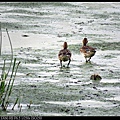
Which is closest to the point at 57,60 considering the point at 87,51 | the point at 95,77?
the point at 87,51

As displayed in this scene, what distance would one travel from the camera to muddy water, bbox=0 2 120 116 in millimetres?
9547

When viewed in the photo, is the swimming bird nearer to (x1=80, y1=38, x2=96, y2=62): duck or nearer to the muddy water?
the muddy water

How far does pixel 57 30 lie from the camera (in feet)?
51.6

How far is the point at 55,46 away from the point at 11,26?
92.7 inches

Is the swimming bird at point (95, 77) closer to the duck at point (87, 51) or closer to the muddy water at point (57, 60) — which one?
the muddy water at point (57, 60)

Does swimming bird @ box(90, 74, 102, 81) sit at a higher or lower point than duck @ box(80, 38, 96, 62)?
lower

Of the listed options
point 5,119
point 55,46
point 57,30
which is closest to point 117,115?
point 5,119

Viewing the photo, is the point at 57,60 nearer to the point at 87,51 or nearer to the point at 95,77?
the point at 87,51

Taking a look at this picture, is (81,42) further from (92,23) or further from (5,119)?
(5,119)

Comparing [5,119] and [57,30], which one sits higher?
[57,30]

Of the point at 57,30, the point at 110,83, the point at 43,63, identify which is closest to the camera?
the point at 110,83

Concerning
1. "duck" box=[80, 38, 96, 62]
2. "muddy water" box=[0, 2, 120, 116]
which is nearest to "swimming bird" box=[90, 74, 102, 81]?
"muddy water" box=[0, 2, 120, 116]

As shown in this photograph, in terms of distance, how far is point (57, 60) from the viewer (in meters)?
12.7

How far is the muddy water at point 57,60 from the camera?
9.55 metres
